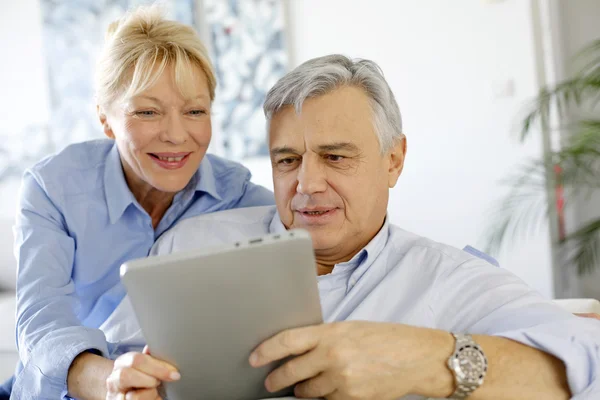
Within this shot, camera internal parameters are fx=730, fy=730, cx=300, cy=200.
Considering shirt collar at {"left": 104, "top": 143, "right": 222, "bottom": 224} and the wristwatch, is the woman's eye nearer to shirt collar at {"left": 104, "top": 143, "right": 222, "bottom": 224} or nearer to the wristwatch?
shirt collar at {"left": 104, "top": 143, "right": 222, "bottom": 224}

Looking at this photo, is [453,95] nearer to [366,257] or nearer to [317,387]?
[366,257]

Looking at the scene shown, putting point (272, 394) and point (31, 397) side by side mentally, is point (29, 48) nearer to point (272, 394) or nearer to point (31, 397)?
point (31, 397)

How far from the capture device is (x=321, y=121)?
1.59 meters

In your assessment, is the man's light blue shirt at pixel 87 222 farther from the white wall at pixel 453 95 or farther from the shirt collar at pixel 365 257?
the white wall at pixel 453 95

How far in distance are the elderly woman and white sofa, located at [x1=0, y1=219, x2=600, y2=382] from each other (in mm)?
1537

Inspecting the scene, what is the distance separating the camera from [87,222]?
6.23 ft

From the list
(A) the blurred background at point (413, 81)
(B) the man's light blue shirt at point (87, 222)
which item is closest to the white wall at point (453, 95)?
(A) the blurred background at point (413, 81)

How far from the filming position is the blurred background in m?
4.01

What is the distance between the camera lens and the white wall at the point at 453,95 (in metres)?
4.08

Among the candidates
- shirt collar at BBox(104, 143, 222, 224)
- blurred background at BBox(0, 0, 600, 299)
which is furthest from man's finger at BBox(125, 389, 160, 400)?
blurred background at BBox(0, 0, 600, 299)

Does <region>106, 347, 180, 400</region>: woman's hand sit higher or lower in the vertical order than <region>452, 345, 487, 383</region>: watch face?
higher

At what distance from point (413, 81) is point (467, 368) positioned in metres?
3.55

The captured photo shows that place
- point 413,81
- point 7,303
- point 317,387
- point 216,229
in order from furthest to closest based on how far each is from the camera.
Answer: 1. point 413,81
2. point 7,303
3. point 216,229
4. point 317,387

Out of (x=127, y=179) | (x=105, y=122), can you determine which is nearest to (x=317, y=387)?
(x=127, y=179)
